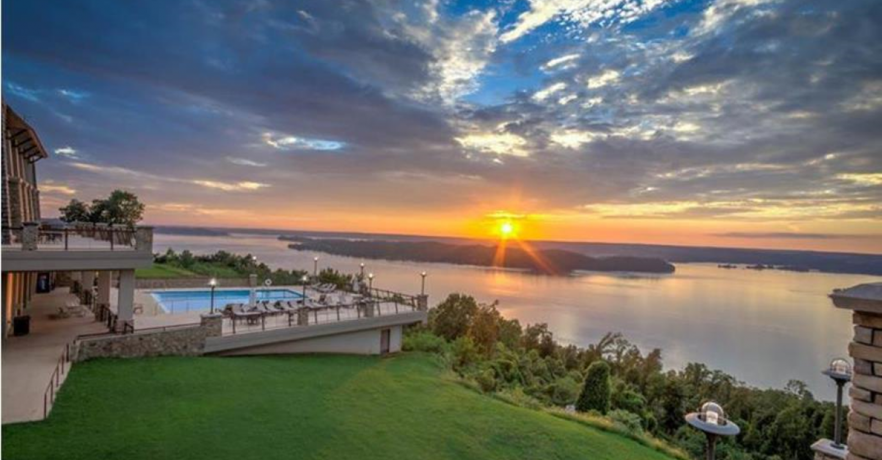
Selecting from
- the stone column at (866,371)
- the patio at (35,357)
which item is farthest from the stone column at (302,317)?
the stone column at (866,371)

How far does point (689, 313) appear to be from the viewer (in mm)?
56000

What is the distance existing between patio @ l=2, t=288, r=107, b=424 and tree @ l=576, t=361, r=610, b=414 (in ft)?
46.7

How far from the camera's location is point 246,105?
21.5 metres

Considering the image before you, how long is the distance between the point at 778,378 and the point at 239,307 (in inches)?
1488

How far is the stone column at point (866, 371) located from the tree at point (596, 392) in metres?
11.8

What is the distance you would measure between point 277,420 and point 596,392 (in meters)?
11.2

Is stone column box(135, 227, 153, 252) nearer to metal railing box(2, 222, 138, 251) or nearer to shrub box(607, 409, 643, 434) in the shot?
metal railing box(2, 222, 138, 251)

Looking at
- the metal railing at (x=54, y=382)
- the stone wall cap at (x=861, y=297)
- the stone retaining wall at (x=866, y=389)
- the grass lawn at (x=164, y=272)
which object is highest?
the stone wall cap at (x=861, y=297)

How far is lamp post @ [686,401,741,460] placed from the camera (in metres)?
4.39

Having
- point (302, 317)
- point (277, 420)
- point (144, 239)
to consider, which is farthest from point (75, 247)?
point (277, 420)

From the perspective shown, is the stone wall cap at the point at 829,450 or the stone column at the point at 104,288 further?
the stone column at the point at 104,288

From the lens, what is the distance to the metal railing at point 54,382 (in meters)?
7.40

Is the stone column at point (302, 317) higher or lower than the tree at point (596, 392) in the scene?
higher

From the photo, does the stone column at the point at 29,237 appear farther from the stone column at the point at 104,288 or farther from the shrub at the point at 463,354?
the shrub at the point at 463,354
